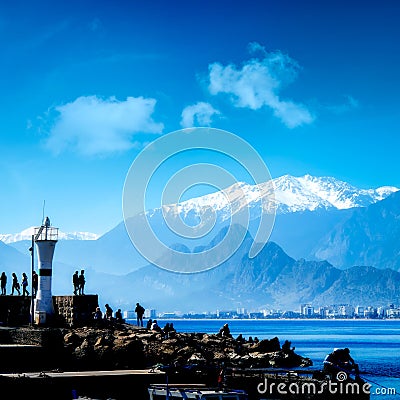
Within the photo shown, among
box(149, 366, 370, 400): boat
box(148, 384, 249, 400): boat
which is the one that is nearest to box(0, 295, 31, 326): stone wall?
box(149, 366, 370, 400): boat

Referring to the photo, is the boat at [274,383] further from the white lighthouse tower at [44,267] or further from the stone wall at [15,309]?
the stone wall at [15,309]

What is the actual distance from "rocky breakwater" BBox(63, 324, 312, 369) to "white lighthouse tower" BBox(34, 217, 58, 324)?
3.53 meters

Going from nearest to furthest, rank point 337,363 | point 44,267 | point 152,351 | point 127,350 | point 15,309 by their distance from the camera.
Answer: point 337,363
point 127,350
point 152,351
point 44,267
point 15,309

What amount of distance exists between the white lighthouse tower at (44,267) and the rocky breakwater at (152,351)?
3.53 meters

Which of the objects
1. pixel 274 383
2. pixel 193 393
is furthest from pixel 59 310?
pixel 193 393

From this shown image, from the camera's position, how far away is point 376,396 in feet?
219

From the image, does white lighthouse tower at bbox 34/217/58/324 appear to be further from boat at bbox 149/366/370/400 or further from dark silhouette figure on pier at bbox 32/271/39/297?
boat at bbox 149/366/370/400

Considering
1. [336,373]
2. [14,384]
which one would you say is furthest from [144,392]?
[336,373]

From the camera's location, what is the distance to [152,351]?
51.9m

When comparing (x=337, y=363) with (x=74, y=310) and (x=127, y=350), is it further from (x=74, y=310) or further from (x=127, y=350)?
(x=74, y=310)

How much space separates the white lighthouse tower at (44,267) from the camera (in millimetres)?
55906

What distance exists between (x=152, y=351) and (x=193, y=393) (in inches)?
902

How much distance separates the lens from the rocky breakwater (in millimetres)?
45562

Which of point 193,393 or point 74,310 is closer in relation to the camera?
point 193,393
